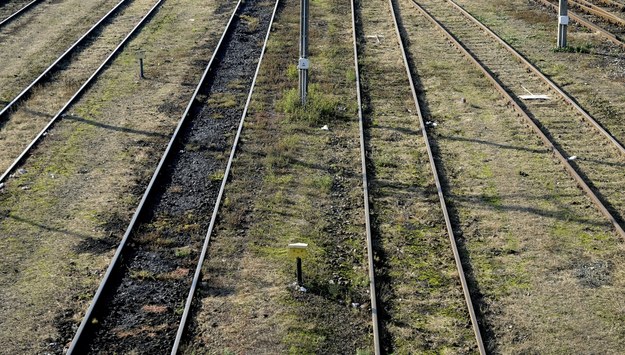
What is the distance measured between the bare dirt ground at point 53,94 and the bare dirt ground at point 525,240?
876 centimetres

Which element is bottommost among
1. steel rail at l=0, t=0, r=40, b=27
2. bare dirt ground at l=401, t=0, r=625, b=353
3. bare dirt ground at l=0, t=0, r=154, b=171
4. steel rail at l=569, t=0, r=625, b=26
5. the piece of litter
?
bare dirt ground at l=401, t=0, r=625, b=353

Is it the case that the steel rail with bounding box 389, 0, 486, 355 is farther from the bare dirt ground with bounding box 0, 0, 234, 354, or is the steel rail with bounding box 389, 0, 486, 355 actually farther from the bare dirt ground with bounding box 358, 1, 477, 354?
the bare dirt ground with bounding box 0, 0, 234, 354

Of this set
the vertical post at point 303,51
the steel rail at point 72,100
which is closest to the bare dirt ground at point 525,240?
the vertical post at point 303,51

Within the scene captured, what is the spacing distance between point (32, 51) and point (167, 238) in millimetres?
14153

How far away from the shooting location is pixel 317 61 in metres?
24.3

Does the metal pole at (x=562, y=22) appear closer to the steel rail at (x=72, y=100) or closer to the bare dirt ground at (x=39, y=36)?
the steel rail at (x=72, y=100)

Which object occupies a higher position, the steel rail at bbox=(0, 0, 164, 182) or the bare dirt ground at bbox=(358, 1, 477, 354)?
the steel rail at bbox=(0, 0, 164, 182)

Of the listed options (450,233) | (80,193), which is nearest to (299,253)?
(450,233)

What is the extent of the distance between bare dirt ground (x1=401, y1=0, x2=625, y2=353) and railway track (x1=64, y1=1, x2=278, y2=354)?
424cm

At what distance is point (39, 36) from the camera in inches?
1085

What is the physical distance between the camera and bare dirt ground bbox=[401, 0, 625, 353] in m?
11.3

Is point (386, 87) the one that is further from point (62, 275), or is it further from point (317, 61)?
point (62, 275)

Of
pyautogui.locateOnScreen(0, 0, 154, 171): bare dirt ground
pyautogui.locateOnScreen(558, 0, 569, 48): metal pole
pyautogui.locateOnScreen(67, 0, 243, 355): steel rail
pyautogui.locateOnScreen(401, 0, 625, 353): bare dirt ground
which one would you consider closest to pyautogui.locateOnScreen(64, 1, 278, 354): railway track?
pyautogui.locateOnScreen(67, 0, 243, 355): steel rail

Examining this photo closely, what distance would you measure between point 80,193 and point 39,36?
13.8 metres
